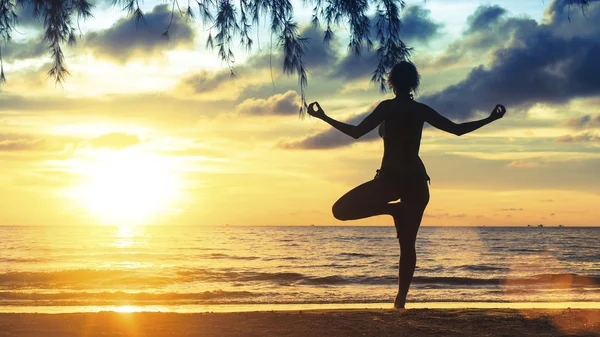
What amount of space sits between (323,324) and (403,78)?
2.42 m

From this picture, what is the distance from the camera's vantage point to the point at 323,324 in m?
5.74

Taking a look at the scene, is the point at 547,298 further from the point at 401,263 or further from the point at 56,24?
the point at 56,24

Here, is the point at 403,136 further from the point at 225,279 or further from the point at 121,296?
the point at 225,279

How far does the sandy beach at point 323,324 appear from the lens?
17.7ft

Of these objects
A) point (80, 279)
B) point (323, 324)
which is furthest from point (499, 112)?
point (80, 279)

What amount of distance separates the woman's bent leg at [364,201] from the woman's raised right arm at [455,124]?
2.22ft

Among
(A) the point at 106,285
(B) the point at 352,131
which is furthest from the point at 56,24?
(A) the point at 106,285

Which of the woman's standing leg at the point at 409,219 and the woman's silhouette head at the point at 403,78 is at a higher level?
the woman's silhouette head at the point at 403,78

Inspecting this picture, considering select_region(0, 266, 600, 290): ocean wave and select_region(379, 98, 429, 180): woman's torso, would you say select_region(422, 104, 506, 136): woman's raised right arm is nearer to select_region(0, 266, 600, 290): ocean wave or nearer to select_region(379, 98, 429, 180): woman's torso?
select_region(379, 98, 429, 180): woman's torso

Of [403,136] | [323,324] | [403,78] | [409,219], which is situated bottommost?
[323,324]

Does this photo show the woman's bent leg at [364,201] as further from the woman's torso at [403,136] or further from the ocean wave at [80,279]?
the ocean wave at [80,279]

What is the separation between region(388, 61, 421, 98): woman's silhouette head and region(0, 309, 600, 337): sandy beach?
6.85 feet

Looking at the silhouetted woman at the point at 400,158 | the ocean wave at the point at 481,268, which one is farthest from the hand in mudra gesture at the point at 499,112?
the ocean wave at the point at 481,268

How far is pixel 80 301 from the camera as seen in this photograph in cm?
1323
